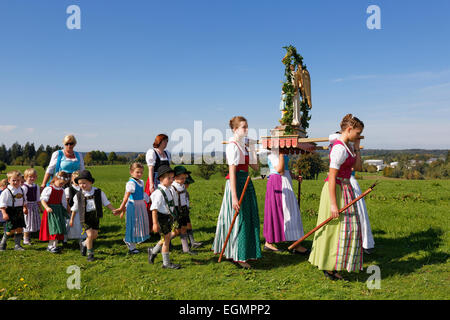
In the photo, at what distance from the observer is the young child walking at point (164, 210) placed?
5156 mm

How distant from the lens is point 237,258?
504 cm

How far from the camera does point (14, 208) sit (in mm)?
6633

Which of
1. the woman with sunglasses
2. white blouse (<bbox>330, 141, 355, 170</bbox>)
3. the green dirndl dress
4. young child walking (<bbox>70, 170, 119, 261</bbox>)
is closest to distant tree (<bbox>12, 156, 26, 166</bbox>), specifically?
the woman with sunglasses

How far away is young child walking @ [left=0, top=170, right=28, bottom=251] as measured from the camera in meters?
6.54

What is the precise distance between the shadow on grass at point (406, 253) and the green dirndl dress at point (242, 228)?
165 cm

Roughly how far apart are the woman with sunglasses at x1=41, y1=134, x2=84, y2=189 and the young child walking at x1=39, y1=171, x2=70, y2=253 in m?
0.18

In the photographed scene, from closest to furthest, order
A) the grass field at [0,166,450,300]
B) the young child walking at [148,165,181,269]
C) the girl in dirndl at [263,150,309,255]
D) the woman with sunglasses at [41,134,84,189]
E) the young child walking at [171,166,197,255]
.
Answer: the grass field at [0,166,450,300] → the young child walking at [148,165,181,269] → the young child walking at [171,166,197,255] → the girl in dirndl at [263,150,309,255] → the woman with sunglasses at [41,134,84,189]

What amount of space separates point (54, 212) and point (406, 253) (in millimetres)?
7403

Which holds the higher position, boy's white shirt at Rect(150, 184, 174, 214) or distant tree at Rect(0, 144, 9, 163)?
distant tree at Rect(0, 144, 9, 163)

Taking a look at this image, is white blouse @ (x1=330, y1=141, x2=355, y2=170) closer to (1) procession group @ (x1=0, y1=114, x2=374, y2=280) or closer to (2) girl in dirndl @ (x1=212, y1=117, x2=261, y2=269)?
(1) procession group @ (x1=0, y1=114, x2=374, y2=280)
